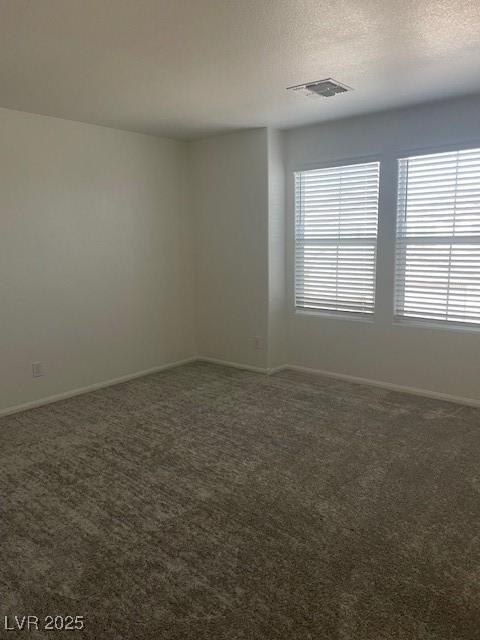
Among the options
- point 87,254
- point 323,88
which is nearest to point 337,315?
point 323,88

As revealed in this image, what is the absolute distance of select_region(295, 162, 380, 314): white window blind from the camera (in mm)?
4414

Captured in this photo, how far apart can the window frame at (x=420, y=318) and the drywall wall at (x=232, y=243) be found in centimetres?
125

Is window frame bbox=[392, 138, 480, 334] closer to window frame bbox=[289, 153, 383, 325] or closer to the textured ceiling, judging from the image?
window frame bbox=[289, 153, 383, 325]

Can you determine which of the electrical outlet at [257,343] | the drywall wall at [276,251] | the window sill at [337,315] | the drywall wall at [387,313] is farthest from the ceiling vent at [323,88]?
the electrical outlet at [257,343]

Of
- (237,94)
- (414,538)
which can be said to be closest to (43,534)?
(414,538)

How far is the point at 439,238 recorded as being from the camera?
3998 mm

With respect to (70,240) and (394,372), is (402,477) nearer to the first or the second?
(394,372)

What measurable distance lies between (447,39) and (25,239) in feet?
10.9

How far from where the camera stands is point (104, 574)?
2053mm

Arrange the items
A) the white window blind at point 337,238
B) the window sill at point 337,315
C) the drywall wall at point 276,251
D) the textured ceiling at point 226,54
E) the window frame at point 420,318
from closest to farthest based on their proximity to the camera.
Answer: the textured ceiling at point 226,54 < the window frame at point 420,318 < the white window blind at point 337,238 < the window sill at point 337,315 < the drywall wall at point 276,251

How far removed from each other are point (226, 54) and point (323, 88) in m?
0.95

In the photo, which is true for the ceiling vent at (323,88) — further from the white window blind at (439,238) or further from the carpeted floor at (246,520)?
the carpeted floor at (246,520)

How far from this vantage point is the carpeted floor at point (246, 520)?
1.83m

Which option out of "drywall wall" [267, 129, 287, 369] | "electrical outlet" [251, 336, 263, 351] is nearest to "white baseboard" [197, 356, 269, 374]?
"drywall wall" [267, 129, 287, 369]
